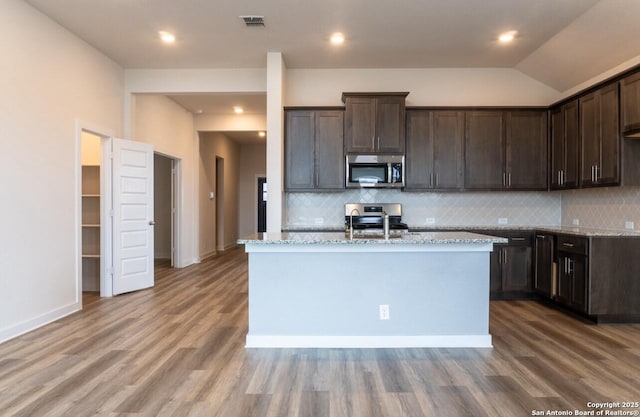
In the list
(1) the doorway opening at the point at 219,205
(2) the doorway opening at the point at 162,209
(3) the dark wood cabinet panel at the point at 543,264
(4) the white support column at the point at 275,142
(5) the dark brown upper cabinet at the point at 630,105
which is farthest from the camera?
(1) the doorway opening at the point at 219,205

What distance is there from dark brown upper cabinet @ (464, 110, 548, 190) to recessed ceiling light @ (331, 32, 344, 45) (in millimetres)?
1928

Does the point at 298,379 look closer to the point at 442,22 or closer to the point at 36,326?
the point at 36,326

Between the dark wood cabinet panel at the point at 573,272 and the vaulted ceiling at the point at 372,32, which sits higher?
the vaulted ceiling at the point at 372,32

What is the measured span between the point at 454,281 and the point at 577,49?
3.16 metres

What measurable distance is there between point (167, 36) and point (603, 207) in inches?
215

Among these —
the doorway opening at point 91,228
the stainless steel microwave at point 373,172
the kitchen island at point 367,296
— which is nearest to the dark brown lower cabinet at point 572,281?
the kitchen island at point 367,296

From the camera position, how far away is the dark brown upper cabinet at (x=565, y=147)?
441cm

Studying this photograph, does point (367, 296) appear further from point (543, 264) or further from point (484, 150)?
point (484, 150)

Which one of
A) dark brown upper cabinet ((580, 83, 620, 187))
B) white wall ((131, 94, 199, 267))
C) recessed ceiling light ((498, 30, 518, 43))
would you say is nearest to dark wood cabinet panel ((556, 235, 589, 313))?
dark brown upper cabinet ((580, 83, 620, 187))

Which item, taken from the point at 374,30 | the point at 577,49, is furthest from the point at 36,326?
the point at 577,49

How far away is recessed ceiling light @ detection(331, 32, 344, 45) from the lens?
4.21 m

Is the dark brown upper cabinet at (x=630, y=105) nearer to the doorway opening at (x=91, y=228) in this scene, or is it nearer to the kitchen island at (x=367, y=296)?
the kitchen island at (x=367, y=296)

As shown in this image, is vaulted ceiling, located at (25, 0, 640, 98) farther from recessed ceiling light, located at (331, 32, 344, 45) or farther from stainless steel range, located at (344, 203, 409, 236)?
stainless steel range, located at (344, 203, 409, 236)

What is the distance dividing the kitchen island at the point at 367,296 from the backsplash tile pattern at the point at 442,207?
7.05 ft
